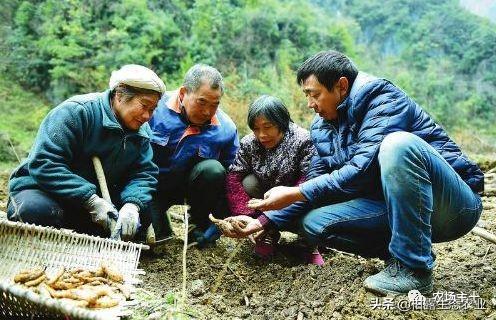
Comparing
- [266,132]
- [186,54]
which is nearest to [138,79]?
[266,132]

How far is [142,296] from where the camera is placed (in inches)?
80.8

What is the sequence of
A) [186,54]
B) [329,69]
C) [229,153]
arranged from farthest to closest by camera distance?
[186,54] → [229,153] → [329,69]

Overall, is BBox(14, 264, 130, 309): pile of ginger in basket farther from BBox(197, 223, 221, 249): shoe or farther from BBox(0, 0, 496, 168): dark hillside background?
BBox(0, 0, 496, 168): dark hillside background

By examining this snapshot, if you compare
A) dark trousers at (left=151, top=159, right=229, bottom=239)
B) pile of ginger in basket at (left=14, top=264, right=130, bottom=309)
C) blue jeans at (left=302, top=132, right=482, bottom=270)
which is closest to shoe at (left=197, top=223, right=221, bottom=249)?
dark trousers at (left=151, top=159, right=229, bottom=239)

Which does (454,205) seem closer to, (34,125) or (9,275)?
(9,275)

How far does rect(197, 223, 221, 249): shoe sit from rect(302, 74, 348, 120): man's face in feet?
4.22

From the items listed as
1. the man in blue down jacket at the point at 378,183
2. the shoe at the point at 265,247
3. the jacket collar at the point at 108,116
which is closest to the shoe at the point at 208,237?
the shoe at the point at 265,247

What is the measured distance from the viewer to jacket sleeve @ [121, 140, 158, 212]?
2.76 metres

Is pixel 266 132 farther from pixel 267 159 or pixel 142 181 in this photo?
pixel 142 181

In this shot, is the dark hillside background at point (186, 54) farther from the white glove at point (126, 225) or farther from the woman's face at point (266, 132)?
the white glove at point (126, 225)

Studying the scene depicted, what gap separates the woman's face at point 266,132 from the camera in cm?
295

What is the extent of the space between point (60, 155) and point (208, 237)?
1242 millimetres

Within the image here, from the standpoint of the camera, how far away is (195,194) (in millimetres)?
3328

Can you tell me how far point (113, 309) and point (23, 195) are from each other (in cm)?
107
